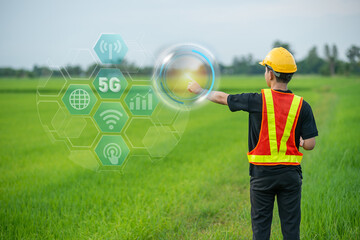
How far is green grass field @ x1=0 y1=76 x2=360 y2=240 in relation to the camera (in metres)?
4.01

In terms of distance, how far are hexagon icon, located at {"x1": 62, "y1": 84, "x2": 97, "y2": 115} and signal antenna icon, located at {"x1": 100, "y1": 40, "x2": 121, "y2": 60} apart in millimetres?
516

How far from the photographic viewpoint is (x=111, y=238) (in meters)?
3.69

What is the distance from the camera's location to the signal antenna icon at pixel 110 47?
3537 millimetres

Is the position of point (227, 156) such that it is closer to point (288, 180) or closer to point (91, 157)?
point (91, 157)

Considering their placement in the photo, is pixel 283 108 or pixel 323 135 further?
pixel 323 135

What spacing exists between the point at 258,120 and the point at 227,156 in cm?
469

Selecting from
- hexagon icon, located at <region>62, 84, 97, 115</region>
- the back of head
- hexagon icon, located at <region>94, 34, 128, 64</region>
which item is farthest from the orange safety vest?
hexagon icon, located at <region>62, 84, 97, 115</region>

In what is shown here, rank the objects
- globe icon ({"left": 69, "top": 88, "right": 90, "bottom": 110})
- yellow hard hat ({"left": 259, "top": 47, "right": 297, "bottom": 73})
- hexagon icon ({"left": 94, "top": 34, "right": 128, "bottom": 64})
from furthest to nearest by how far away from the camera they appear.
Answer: globe icon ({"left": 69, "top": 88, "right": 90, "bottom": 110}) < hexagon icon ({"left": 94, "top": 34, "right": 128, "bottom": 64}) < yellow hard hat ({"left": 259, "top": 47, "right": 297, "bottom": 73})

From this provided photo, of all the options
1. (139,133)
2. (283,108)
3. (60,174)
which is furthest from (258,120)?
(139,133)

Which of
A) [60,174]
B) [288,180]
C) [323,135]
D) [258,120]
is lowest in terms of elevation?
[323,135]

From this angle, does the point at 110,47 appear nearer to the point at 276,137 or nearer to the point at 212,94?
the point at 212,94

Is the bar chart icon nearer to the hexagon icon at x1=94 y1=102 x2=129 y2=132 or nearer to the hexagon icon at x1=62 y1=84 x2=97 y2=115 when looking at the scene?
the hexagon icon at x1=94 y1=102 x2=129 y2=132

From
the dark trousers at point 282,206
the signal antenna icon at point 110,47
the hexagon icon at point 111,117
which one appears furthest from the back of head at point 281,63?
the hexagon icon at point 111,117

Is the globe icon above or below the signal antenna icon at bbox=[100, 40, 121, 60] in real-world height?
below
